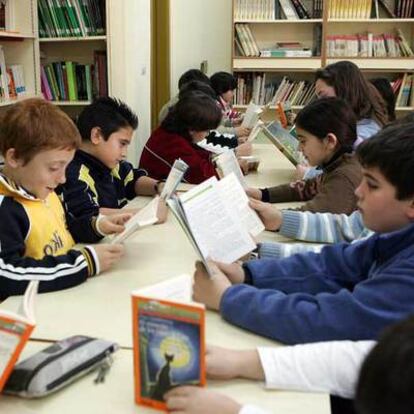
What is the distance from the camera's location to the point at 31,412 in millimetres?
920

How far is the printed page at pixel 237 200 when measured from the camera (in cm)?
145

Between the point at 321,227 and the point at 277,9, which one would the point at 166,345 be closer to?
the point at 321,227

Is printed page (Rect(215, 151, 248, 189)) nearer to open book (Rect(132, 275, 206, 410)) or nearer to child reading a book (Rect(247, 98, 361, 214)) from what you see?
child reading a book (Rect(247, 98, 361, 214))

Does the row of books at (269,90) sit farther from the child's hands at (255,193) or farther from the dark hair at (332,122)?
the dark hair at (332,122)

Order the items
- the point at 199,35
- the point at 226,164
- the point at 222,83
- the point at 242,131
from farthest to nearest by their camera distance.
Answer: the point at 199,35
the point at 222,83
the point at 242,131
the point at 226,164

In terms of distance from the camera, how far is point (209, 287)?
4.15 feet

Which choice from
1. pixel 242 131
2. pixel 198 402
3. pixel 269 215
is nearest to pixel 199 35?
pixel 242 131

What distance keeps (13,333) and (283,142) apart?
2303mm

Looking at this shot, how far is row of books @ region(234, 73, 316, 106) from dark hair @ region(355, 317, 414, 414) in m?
5.26

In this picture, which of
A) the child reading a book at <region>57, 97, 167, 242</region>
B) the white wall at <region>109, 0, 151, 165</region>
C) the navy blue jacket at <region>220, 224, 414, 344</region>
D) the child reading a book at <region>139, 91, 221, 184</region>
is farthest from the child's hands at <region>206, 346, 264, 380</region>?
the white wall at <region>109, 0, 151, 165</region>

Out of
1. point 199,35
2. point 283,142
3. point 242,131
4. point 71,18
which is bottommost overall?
point 242,131

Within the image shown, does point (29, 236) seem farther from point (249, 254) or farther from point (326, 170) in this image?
point (326, 170)

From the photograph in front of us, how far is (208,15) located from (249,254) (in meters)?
4.65

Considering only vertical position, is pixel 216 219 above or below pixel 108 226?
above
